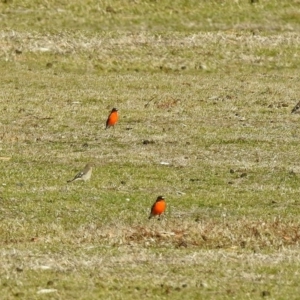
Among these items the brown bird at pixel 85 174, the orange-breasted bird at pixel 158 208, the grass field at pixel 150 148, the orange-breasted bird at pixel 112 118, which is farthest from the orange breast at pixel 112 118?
A: the orange-breasted bird at pixel 158 208

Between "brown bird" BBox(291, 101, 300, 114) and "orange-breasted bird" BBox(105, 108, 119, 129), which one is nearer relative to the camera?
"orange-breasted bird" BBox(105, 108, 119, 129)

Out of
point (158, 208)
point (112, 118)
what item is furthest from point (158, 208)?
point (112, 118)

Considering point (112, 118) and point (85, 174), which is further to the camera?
point (112, 118)

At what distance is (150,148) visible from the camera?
26.9 m

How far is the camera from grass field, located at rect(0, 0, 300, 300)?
1462 centimetres

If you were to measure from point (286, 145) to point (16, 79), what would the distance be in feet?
51.3

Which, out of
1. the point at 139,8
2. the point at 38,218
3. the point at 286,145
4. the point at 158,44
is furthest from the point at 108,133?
the point at 139,8

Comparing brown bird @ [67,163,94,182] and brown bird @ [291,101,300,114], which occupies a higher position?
brown bird @ [67,163,94,182]

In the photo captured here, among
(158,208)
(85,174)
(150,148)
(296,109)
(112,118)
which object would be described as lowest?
(296,109)

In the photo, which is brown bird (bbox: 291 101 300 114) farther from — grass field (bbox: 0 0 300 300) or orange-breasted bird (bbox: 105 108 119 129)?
orange-breasted bird (bbox: 105 108 119 129)

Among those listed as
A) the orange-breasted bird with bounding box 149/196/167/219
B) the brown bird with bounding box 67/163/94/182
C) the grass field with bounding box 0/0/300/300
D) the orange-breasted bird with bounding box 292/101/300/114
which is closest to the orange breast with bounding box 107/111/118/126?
the grass field with bounding box 0/0/300/300

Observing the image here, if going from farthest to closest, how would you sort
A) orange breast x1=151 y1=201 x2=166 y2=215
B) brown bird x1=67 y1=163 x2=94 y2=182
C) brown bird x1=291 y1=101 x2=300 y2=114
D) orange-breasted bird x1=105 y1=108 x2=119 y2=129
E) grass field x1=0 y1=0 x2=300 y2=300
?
brown bird x1=291 y1=101 x2=300 y2=114 → orange-breasted bird x1=105 y1=108 x2=119 y2=129 → brown bird x1=67 y1=163 x2=94 y2=182 → orange breast x1=151 y1=201 x2=166 y2=215 → grass field x1=0 y1=0 x2=300 y2=300

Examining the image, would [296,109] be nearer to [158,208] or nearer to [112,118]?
[112,118]

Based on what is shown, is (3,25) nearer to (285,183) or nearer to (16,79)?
(16,79)
